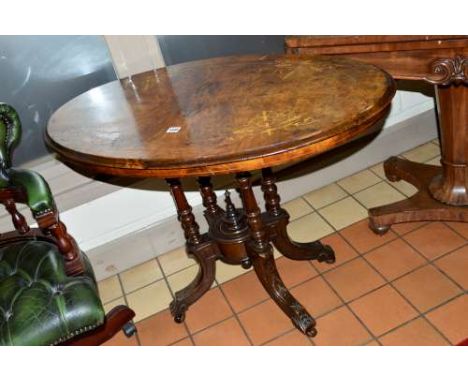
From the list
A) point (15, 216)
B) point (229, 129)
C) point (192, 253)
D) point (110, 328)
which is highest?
point (229, 129)

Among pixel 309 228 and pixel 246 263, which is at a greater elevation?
pixel 246 263

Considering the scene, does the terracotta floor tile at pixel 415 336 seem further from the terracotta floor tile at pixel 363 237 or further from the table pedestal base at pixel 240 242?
the terracotta floor tile at pixel 363 237

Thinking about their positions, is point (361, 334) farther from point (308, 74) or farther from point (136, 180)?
point (136, 180)

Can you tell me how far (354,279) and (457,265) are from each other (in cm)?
45

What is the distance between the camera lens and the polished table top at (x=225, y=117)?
47.0 inches

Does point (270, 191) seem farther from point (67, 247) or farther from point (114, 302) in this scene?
point (114, 302)

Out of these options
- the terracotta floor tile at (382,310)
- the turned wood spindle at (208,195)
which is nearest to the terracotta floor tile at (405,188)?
the terracotta floor tile at (382,310)

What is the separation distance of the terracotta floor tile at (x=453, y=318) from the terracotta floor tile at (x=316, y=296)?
39cm

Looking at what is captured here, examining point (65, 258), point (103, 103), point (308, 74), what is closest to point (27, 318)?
point (65, 258)

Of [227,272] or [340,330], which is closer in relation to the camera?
[340,330]

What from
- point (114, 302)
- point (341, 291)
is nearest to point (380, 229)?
point (341, 291)

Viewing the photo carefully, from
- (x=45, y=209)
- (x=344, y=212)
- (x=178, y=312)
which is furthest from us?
(x=344, y=212)

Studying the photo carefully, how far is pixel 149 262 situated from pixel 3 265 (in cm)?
95

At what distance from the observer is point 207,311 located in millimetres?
2135
